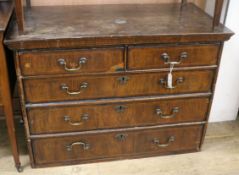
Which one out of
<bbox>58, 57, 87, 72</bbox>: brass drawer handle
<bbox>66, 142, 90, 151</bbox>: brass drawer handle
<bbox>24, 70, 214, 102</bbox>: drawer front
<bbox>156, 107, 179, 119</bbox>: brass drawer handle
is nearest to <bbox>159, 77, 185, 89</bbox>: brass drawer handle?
<bbox>24, 70, 214, 102</bbox>: drawer front

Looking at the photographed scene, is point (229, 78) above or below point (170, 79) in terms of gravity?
below

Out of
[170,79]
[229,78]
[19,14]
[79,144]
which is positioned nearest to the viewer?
[19,14]

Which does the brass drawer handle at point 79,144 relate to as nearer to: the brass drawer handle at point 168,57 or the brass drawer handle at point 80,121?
the brass drawer handle at point 80,121

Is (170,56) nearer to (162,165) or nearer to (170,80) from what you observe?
(170,80)

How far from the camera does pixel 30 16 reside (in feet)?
5.38

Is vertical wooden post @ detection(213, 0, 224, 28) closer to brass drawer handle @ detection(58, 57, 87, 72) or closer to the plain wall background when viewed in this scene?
the plain wall background

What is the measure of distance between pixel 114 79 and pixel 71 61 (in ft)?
0.73

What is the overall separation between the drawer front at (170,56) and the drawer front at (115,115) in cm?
21

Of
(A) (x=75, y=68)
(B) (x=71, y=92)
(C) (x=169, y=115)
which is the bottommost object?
(C) (x=169, y=115)

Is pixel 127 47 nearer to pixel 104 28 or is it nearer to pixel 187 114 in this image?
pixel 104 28

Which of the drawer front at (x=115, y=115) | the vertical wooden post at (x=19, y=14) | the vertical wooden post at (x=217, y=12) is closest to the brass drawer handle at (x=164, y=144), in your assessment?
the drawer front at (x=115, y=115)

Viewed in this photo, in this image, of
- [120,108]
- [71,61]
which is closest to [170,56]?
[120,108]

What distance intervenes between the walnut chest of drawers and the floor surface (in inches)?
1.9

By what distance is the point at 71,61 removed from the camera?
1459mm
